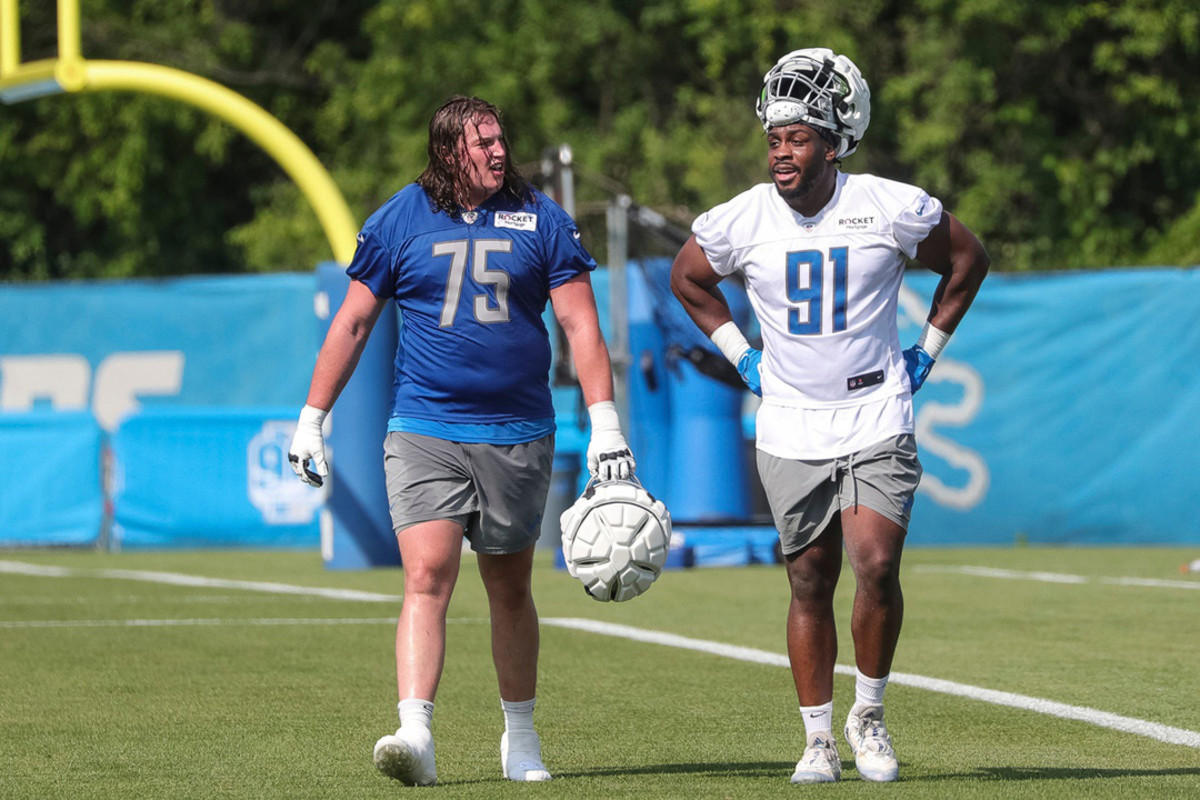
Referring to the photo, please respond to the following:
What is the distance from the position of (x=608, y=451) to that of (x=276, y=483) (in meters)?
12.4

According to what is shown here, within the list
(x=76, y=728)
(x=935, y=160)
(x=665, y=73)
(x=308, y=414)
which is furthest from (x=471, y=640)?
(x=665, y=73)

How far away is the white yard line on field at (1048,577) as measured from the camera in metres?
12.8

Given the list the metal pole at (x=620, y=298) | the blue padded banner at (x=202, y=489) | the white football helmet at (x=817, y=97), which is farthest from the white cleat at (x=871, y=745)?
the blue padded banner at (x=202, y=489)

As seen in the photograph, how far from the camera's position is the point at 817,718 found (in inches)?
229

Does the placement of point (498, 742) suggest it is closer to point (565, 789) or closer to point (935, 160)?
point (565, 789)

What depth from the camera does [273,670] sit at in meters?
8.56

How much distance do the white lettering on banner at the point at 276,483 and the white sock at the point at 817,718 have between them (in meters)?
12.0

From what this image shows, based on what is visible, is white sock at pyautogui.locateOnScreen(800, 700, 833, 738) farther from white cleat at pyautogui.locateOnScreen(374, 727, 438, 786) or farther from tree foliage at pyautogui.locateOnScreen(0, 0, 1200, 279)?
tree foliage at pyautogui.locateOnScreen(0, 0, 1200, 279)

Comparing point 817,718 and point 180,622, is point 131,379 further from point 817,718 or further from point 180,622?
point 817,718

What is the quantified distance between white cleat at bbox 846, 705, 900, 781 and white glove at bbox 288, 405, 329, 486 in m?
1.73

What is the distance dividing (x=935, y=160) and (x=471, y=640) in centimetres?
1652

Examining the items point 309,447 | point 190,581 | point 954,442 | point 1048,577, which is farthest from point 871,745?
point 954,442

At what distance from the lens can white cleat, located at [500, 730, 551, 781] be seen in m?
5.76

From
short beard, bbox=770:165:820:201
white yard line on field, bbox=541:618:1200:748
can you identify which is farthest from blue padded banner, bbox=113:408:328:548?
short beard, bbox=770:165:820:201
